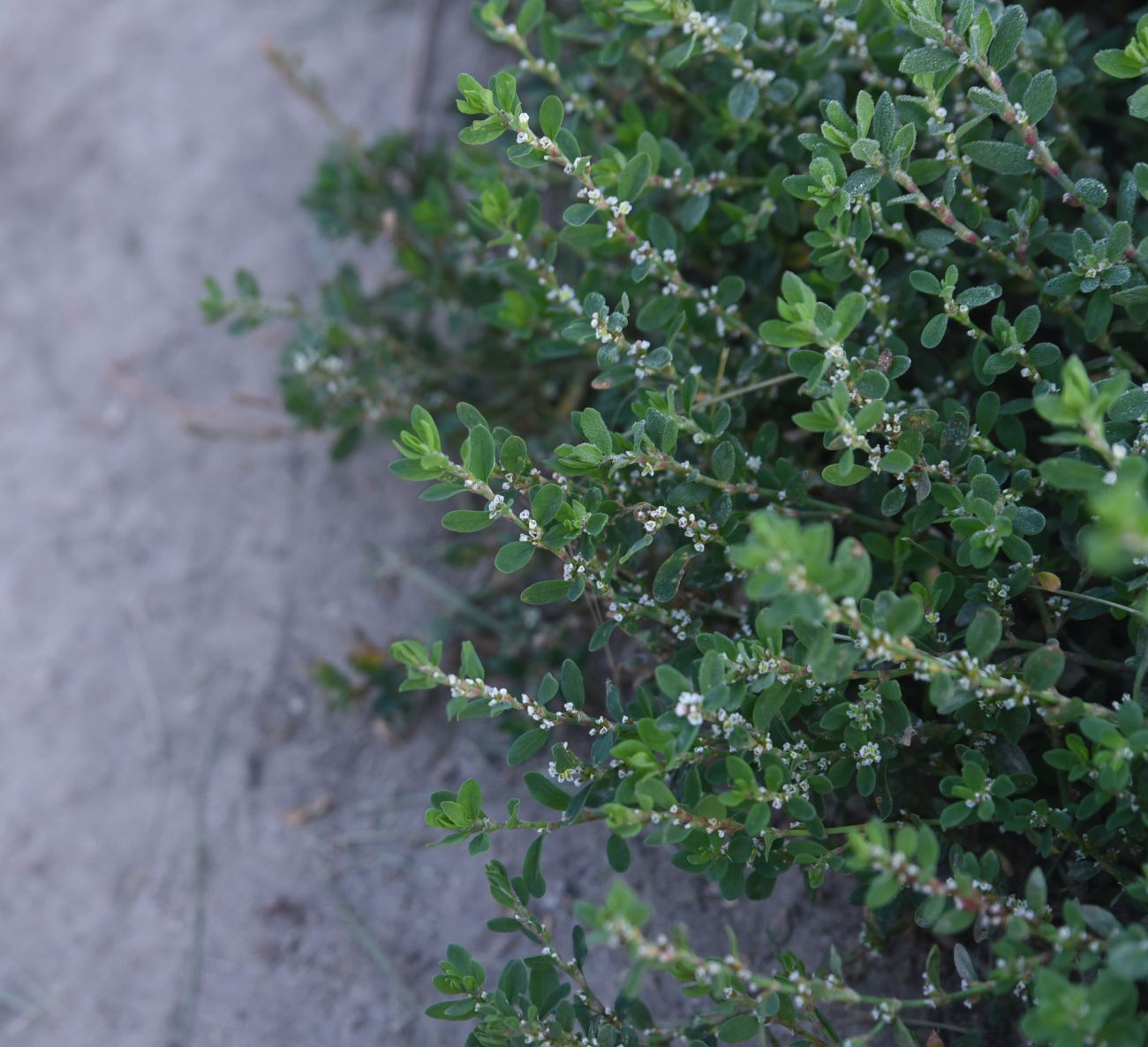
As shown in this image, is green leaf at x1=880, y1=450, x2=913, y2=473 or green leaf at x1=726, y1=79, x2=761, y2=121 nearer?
green leaf at x1=880, y1=450, x2=913, y2=473

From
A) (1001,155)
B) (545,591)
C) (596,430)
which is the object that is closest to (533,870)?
(545,591)

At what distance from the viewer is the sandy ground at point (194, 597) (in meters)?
2.40

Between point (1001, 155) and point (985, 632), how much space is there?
77 centimetres

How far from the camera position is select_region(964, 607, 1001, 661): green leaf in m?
1.46

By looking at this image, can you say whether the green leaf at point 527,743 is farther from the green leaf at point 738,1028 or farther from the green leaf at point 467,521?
the green leaf at point 738,1028

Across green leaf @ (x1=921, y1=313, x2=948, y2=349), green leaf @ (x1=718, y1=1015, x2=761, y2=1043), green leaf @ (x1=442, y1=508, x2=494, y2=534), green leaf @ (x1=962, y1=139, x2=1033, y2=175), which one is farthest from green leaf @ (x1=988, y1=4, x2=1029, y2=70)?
green leaf @ (x1=718, y1=1015, x2=761, y2=1043)

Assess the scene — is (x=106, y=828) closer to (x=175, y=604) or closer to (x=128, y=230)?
(x=175, y=604)

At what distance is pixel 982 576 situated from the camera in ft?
5.75

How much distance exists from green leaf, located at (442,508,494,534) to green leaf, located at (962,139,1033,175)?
3.08ft

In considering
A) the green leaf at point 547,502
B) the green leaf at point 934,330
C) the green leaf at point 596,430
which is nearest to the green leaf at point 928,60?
the green leaf at point 934,330

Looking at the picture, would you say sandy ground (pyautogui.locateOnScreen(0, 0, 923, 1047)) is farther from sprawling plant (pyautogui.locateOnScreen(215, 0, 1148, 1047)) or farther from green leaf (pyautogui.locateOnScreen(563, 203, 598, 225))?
green leaf (pyautogui.locateOnScreen(563, 203, 598, 225))

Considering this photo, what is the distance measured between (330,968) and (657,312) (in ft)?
4.96

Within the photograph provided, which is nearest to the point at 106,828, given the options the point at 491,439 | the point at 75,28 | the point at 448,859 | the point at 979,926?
the point at 448,859

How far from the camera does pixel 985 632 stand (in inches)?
57.6
